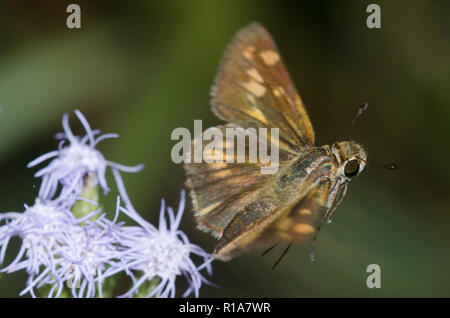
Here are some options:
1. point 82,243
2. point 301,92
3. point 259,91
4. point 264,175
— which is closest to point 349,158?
point 264,175

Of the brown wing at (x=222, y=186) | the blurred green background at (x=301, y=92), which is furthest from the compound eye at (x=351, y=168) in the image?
the blurred green background at (x=301, y=92)

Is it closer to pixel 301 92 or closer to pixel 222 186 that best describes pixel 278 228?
pixel 222 186

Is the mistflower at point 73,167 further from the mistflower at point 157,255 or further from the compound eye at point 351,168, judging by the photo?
the compound eye at point 351,168

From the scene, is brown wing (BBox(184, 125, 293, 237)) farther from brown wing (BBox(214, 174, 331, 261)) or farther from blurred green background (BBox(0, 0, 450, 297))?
blurred green background (BBox(0, 0, 450, 297))

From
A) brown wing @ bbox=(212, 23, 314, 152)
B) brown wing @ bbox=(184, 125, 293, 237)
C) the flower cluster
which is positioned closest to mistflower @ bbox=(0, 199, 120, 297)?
the flower cluster

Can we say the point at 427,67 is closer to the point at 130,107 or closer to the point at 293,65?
the point at 293,65
